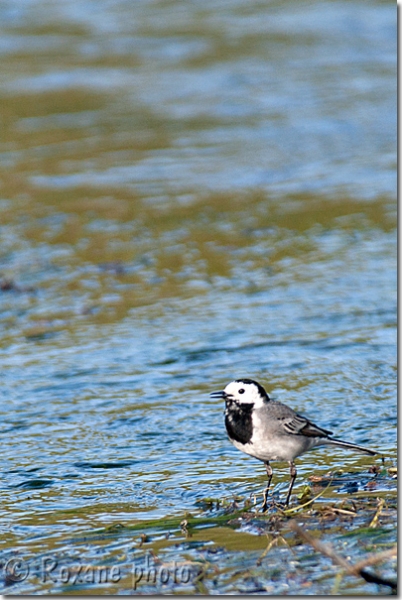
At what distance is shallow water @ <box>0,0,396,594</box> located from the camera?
19.1 ft

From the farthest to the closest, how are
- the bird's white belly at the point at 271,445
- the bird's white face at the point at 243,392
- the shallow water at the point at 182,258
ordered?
the shallow water at the point at 182,258 → the bird's white face at the point at 243,392 → the bird's white belly at the point at 271,445

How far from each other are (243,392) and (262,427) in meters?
0.22

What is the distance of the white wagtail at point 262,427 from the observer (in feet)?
16.9

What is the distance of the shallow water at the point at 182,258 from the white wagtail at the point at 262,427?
39 cm

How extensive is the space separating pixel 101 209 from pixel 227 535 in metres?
8.61

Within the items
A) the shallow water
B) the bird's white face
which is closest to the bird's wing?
the bird's white face

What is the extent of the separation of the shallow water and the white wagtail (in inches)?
15.5

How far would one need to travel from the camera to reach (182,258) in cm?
1098

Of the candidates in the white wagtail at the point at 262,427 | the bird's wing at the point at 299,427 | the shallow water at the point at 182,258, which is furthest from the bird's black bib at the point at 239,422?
the shallow water at the point at 182,258

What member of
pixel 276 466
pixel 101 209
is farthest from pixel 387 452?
pixel 101 209

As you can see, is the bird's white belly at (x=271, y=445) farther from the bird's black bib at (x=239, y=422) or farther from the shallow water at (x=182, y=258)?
the shallow water at (x=182, y=258)

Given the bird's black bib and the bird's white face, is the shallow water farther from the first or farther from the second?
the bird's white face

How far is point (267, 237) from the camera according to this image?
11688mm

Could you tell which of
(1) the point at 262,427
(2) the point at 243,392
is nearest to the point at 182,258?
(2) the point at 243,392
